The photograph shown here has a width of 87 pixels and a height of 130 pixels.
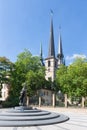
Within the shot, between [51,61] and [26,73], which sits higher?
[51,61]

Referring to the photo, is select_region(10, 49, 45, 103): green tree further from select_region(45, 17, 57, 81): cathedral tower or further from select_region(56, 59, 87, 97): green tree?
select_region(45, 17, 57, 81): cathedral tower

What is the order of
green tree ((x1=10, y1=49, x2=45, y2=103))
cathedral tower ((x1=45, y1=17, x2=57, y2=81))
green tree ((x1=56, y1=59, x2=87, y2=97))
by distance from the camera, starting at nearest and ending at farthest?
green tree ((x1=56, y1=59, x2=87, y2=97)) → green tree ((x1=10, y1=49, x2=45, y2=103)) → cathedral tower ((x1=45, y1=17, x2=57, y2=81))

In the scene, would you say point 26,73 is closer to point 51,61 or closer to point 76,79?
point 76,79

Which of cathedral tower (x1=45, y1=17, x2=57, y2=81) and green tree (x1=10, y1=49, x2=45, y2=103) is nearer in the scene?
green tree (x1=10, y1=49, x2=45, y2=103)

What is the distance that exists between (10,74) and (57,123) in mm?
28707

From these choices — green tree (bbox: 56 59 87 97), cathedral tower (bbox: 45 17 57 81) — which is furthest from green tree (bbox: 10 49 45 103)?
cathedral tower (bbox: 45 17 57 81)

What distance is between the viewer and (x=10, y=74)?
46.3m

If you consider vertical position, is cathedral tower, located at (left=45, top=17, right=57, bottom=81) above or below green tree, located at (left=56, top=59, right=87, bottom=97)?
above

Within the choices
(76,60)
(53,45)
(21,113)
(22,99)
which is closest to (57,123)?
(21,113)

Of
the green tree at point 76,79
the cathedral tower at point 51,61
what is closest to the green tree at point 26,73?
Answer: the green tree at point 76,79

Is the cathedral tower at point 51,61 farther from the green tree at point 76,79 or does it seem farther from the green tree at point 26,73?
the green tree at point 76,79

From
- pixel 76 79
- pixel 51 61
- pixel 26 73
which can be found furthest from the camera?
pixel 51 61

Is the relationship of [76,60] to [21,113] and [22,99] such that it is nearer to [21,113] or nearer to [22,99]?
[22,99]

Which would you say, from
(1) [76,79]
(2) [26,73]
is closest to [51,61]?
(2) [26,73]
